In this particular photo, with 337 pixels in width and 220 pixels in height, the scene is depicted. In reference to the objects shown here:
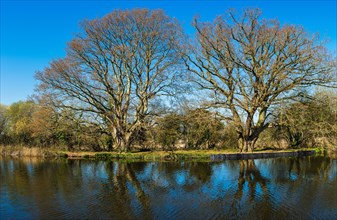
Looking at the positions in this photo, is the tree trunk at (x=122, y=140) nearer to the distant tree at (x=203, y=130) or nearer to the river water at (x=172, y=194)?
the distant tree at (x=203, y=130)

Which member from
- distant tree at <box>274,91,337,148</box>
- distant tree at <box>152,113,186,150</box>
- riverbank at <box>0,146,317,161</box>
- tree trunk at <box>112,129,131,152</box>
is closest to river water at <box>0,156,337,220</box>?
riverbank at <box>0,146,317,161</box>

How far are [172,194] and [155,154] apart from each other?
13.2m

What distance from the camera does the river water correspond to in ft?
30.0

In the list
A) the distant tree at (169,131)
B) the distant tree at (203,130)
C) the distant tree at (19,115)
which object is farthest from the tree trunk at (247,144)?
the distant tree at (19,115)

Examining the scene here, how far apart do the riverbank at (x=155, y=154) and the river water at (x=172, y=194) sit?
17.8 feet

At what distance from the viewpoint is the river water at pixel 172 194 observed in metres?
9.16

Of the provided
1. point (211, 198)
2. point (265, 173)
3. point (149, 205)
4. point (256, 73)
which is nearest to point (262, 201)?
point (211, 198)

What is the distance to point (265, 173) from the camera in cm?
1664

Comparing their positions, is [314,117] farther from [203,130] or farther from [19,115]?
[19,115]

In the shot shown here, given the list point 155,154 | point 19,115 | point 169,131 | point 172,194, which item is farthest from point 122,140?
point 19,115

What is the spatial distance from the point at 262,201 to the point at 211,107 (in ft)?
54.9

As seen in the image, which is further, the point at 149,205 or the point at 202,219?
the point at 149,205

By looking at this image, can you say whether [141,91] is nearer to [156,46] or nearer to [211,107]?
[156,46]

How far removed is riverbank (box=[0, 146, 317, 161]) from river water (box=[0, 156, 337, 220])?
17.8ft
